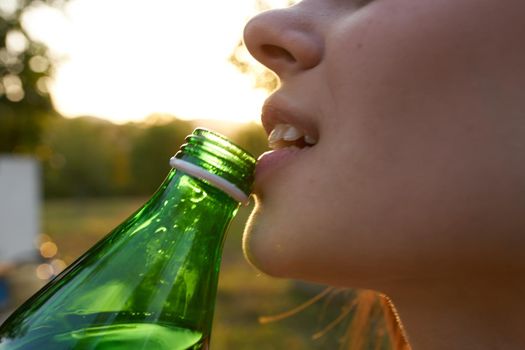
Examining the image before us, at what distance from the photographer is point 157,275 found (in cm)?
67

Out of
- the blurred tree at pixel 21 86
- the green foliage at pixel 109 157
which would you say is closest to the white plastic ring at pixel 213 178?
the blurred tree at pixel 21 86

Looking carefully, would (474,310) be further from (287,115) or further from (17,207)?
(17,207)

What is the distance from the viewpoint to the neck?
2.12 feet

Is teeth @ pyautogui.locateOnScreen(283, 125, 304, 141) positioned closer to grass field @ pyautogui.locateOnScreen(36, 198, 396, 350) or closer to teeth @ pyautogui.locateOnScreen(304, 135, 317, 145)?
teeth @ pyautogui.locateOnScreen(304, 135, 317, 145)

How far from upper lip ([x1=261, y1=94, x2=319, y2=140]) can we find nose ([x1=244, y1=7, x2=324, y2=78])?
3 centimetres

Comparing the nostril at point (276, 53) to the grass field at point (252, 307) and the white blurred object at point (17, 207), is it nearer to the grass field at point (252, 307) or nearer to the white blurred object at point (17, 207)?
the grass field at point (252, 307)

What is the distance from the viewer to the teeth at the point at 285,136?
682 millimetres

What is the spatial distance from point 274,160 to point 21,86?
11161mm

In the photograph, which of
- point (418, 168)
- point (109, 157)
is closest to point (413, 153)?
point (418, 168)

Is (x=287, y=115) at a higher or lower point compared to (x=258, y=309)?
higher

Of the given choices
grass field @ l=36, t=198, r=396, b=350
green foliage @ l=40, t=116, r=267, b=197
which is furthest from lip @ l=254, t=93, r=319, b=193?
green foliage @ l=40, t=116, r=267, b=197

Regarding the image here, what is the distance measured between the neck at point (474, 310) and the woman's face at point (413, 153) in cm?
2

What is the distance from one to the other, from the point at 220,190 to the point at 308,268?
0.42 ft

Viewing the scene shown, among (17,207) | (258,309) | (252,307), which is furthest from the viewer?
(17,207)
